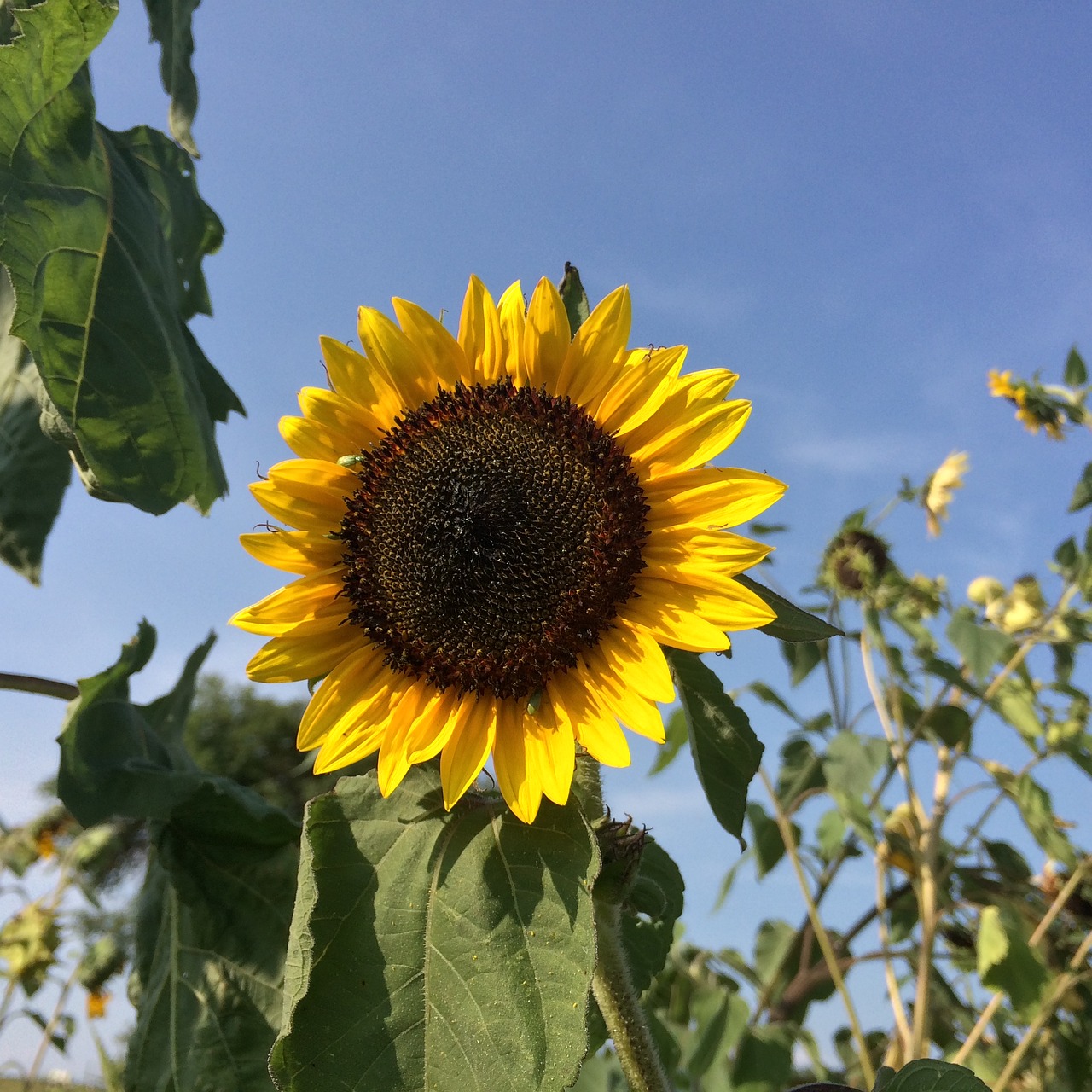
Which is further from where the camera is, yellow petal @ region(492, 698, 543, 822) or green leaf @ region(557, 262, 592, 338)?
green leaf @ region(557, 262, 592, 338)

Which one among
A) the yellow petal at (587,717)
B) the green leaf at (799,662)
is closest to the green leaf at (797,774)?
the green leaf at (799,662)

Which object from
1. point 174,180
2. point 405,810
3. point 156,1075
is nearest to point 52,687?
point 156,1075

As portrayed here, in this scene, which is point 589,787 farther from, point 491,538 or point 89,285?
point 89,285

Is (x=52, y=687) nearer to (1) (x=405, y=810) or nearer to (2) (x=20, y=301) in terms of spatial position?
(2) (x=20, y=301)

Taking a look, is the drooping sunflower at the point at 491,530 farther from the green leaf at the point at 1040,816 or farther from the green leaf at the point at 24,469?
the green leaf at the point at 1040,816

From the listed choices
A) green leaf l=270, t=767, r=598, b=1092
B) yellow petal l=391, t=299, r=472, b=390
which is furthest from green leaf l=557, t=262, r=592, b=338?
green leaf l=270, t=767, r=598, b=1092

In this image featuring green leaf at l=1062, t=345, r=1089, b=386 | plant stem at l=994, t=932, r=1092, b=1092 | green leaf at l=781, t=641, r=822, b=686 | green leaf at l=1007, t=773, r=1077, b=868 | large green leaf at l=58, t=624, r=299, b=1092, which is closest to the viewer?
large green leaf at l=58, t=624, r=299, b=1092

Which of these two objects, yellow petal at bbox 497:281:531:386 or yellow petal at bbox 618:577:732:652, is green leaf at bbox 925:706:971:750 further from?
yellow petal at bbox 497:281:531:386
